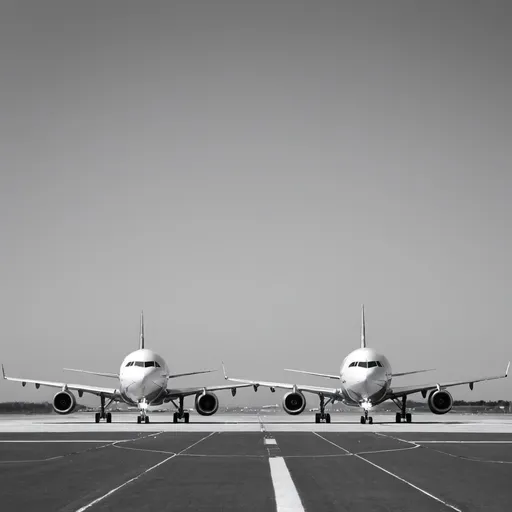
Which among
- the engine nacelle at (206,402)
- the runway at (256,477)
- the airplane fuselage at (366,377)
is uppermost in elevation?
the airplane fuselage at (366,377)

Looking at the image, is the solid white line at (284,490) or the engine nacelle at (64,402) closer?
the solid white line at (284,490)

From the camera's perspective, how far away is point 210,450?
1995 cm

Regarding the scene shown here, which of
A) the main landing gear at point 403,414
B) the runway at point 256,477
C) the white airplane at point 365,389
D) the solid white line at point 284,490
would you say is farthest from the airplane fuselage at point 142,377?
the solid white line at point 284,490

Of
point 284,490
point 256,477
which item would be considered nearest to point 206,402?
point 256,477

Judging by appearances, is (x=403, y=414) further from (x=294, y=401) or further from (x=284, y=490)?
(x=284, y=490)

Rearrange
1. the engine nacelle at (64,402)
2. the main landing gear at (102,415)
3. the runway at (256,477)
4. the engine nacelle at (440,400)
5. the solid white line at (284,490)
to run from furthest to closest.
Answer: the engine nacelle at (64,402) < the engine nacelle at (440,400) < the main landing gear at (102,415) < the runway at (256,477) < the solid white line at (284,490)

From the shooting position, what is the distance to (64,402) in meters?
47.3

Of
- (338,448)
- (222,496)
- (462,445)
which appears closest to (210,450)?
(338,448)

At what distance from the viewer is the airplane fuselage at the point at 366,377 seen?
42.0 m

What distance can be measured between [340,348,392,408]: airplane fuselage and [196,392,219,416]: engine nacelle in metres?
9.67

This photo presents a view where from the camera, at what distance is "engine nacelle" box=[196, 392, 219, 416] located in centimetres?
4894

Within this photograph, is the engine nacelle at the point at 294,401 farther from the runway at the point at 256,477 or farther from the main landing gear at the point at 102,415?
the runway at the point at 256,477

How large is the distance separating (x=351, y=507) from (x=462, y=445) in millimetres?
13534

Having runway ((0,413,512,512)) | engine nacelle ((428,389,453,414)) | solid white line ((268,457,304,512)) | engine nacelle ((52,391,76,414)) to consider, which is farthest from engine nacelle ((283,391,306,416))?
solid white line ((268,457,304,512))
